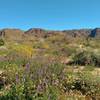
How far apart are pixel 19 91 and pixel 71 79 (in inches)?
133

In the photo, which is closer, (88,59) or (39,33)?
(88,59)

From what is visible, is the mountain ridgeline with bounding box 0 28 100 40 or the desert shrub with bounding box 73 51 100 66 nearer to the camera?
the desert shrub with bounding box 73 51 100 66

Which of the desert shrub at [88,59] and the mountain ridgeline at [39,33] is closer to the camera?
the desert shrub at [88,59]

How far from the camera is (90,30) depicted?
156000 mm

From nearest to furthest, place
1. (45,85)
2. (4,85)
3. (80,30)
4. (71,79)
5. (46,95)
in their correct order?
(46,95), (45,85), (4,85), (71,79), (80,30)

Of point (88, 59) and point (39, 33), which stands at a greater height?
point (39, 33)

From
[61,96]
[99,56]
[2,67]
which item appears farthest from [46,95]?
[99,56]

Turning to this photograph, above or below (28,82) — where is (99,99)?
below

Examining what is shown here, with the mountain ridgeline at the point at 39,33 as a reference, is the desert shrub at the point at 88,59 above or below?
below

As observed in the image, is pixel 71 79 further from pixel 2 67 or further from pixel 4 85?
pixel 2 67

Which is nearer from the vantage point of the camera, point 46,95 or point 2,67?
point 46,95

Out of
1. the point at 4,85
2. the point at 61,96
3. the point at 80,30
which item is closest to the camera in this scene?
the point at 61,96

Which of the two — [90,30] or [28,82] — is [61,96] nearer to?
[28,82]

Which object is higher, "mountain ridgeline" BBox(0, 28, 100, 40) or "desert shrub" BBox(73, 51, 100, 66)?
"mountain ridgeline" BBox(0, 28, 100, 40)
